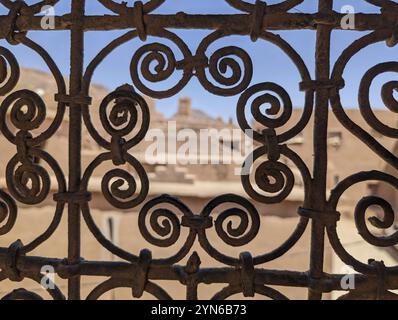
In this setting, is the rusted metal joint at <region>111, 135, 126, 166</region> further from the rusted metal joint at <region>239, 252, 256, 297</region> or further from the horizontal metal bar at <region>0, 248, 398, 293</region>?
the rusted metal joint at <region>239, 252, 256, 297</region>

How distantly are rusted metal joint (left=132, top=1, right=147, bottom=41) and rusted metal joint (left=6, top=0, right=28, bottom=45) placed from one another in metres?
0.32

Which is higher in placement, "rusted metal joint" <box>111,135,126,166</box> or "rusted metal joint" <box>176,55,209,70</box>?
"rusted metal joint" <box>176,55,209,70</box>

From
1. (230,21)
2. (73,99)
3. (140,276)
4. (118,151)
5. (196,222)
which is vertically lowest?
(140,276)

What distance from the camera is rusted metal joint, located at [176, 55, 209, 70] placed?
0.90 m

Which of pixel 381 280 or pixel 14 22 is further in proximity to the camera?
pixel 14 22

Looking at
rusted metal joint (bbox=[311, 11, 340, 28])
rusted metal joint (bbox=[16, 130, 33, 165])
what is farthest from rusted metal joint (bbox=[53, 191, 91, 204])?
rusted metal joint (bbox=[311, 11, 340, 28])

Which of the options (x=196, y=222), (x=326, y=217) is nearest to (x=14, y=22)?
(x=196, y=222)

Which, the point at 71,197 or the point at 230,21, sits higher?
the point at 230,21

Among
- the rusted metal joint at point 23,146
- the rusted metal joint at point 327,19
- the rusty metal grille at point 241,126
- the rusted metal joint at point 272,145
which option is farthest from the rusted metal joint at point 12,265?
the rusted metal joint at point 327,19

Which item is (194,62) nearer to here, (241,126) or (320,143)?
(241,126)

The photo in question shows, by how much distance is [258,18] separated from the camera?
0.89 meters

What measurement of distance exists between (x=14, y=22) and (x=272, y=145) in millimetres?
761

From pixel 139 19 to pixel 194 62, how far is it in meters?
0.18

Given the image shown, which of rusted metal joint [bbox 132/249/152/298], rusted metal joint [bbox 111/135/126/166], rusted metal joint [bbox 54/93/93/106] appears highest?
rusted metal joint [bbox 54/93/93/106]
